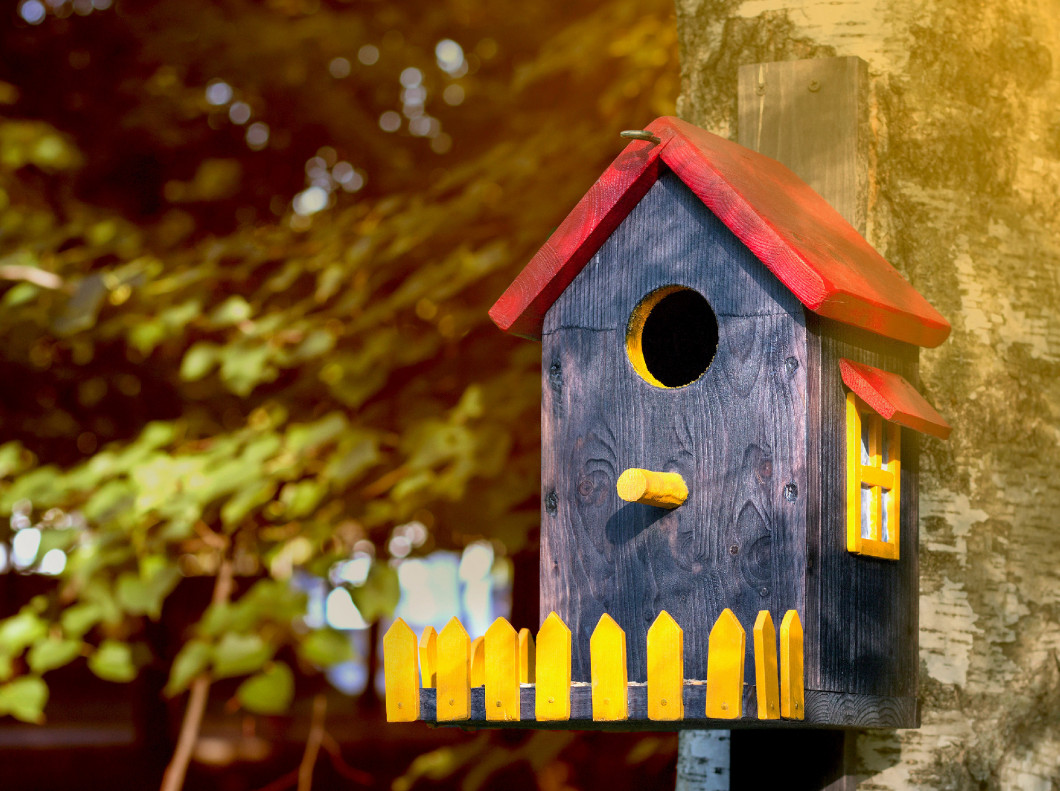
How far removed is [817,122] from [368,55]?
3.54m

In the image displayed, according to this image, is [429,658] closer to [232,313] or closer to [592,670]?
[592,670]

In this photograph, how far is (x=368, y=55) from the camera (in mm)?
5449

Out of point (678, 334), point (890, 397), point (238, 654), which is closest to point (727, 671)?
point (890, 397)

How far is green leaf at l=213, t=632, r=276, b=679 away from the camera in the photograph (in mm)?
3623

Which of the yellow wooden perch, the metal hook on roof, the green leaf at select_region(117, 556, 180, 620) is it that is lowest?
the green leaf at select_region(117, 556, 180, 620)

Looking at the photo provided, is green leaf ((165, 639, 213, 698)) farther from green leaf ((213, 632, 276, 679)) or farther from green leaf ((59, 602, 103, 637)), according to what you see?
green leaf ((59, 602, 103, 637))

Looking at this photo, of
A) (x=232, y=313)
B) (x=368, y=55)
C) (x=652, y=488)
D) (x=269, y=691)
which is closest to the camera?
(x=652, y=488)

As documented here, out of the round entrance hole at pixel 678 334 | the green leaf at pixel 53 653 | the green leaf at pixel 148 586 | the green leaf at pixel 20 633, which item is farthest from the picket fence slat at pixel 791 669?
the green leaf at pixel 20 633

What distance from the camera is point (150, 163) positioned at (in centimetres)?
577

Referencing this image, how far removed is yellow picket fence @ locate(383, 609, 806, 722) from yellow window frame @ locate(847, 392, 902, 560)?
0.81 feet

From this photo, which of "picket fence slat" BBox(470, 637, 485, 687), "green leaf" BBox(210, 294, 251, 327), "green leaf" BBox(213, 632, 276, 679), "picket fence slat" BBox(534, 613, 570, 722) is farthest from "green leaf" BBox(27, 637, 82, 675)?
"picket fence slat" BBox(534, 613, 570, 722)

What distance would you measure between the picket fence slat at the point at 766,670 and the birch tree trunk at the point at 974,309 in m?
0.63

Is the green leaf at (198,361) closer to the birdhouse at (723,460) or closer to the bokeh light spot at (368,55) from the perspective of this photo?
the birdhouse at (723,460)

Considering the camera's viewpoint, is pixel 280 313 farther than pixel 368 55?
No
